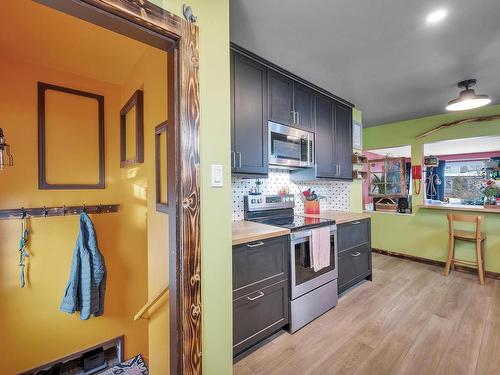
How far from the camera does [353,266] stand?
Result: 2.85 m

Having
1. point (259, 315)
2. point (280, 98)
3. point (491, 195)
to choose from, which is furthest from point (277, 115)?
point (491, 195)

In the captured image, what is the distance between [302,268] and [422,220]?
9.80ft

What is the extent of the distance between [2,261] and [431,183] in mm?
6416

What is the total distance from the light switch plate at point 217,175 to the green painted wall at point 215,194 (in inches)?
0.9

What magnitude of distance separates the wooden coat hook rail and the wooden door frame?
5.16ft

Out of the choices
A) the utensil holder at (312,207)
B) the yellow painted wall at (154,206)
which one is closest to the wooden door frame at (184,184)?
the yellow painted wall at (154,206)

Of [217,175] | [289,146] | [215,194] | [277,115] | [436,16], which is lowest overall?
[215,194]

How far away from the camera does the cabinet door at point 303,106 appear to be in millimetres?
2551

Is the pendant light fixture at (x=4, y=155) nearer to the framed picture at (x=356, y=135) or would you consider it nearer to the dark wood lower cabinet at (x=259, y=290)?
the dark wood lower cabinet at (x=259, y=290)

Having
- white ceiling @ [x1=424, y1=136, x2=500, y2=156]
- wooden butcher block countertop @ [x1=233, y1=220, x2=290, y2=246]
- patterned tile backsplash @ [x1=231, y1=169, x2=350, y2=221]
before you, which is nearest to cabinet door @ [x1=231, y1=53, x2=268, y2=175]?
patterned tile backsplash @ [x1=231, y1=169, x2=350, y2=221]

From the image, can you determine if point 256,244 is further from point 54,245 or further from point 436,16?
point 436,16

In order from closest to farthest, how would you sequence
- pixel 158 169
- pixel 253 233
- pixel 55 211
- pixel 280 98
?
pixel 158 169 < pixel 253 233 < pixel 55 211 < pixel 280 98

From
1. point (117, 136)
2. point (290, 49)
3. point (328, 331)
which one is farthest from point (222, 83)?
point (328, 331)

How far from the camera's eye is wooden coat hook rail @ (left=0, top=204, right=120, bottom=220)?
1939 millimetres
